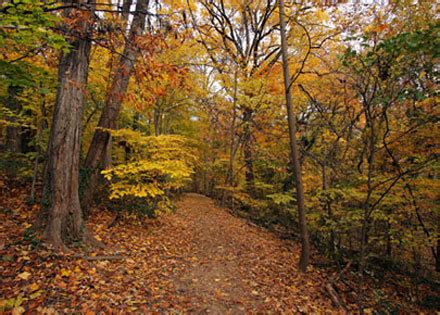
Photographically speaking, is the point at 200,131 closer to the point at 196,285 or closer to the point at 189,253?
the point at 189,253

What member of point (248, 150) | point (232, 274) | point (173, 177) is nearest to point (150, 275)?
point (232, 274)

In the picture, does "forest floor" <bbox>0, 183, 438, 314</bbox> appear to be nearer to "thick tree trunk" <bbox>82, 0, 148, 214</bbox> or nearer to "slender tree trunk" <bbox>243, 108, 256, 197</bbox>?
"thick tree trunk" <bbox>82, 0, 148, 214</bbox>

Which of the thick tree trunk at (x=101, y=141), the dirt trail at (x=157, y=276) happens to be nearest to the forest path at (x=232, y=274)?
the dirt trail at (x=157, y=276)

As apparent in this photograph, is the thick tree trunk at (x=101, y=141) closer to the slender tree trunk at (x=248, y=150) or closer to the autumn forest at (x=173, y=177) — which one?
the autumn forest at (x=173, y=177)

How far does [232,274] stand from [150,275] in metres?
1.83

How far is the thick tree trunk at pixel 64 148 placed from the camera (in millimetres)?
4223

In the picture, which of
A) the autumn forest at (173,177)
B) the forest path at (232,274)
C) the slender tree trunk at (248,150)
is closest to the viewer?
the autumn forest at (173,177)

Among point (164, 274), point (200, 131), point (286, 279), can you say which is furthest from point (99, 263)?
point (200, 131)

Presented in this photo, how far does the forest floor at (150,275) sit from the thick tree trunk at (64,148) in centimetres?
48

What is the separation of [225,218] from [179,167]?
17.7ft

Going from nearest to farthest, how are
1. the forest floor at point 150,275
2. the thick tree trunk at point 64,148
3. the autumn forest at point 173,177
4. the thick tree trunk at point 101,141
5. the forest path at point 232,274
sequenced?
the forest floor at point 150,275 → the autumn forest at point 173,177 → the forest path at point 232,274 → the thick tree trunk at point 64,148 → the thick tree trunk at point 101,141

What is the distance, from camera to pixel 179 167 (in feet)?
19.3

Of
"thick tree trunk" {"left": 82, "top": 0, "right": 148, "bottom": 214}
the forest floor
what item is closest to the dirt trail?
the forest floor

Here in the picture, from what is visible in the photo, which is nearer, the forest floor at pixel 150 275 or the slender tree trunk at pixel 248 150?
the forest floor at pixel 150 275
